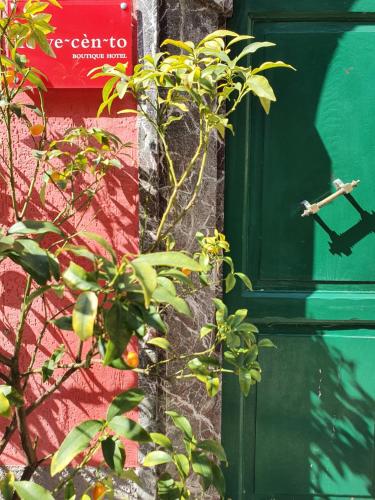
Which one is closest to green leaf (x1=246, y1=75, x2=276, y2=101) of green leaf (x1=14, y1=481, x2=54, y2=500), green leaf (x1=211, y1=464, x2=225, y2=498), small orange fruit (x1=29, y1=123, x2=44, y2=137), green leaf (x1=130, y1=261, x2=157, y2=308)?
green leaf (x1=130, y1=261, x2=157, y2=308)

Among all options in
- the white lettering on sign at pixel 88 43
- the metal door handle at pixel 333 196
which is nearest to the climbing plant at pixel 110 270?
the white lettering on sign at pixel 88 43

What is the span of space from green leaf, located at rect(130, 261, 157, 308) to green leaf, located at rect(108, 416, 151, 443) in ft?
1.26

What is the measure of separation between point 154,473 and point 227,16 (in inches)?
75.8

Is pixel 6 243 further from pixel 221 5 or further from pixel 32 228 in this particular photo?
pixel 221 5

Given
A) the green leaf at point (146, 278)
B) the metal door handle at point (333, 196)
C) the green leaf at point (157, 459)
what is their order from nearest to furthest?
the green leaf at point (146, 278) → the green leaf at point (157, 459) → the metal door handle at point (333, 196)

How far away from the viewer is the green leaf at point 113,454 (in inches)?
56.8

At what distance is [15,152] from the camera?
2398 mm

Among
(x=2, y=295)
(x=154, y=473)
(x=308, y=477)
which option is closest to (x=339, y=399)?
(x=308, y=477)

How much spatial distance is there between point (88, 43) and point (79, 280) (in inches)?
54.1

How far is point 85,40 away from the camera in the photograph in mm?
2279

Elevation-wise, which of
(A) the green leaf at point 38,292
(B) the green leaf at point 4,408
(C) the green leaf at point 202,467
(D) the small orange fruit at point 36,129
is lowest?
(C) the green leaf at point 202,467

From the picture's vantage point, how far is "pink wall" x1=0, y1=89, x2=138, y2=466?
2361 mm

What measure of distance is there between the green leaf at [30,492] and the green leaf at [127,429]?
0.88 feet

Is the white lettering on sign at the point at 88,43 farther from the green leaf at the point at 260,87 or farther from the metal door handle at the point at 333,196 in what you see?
the metal door handle at the point at 333,196
